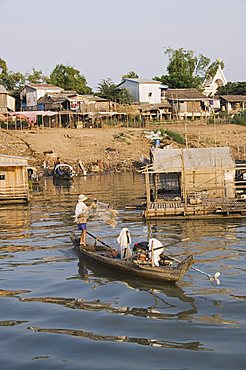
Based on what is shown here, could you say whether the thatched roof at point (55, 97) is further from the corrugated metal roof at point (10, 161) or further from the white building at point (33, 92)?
the corrugated metal roof at point (10, 161)

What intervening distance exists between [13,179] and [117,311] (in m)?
21.7

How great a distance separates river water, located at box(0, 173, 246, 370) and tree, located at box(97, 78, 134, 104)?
1946 inches

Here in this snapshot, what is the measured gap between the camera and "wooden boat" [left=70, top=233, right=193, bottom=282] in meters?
13.8

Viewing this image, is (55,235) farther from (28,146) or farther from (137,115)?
(137,115)

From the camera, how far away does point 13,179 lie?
3338cm

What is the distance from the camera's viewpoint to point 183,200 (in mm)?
25672

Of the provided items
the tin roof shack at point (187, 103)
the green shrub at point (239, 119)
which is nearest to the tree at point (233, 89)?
the tin roof shack at point (187, 103)

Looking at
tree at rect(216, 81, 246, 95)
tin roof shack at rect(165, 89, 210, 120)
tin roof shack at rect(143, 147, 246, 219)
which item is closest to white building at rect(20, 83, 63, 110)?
tin roof shack at rect(165, 89, 210, 120)

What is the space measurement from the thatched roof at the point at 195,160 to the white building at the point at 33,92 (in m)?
42.3

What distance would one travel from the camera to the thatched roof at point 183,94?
72438mm

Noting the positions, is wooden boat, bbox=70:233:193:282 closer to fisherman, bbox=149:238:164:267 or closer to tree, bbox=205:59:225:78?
fisherman, bbox=149:238:164:267

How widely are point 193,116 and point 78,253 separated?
56.9 meters

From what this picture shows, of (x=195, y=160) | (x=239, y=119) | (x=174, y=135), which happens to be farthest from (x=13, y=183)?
(x=239, y=119)

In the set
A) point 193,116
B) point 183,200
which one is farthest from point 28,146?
point 183,200
